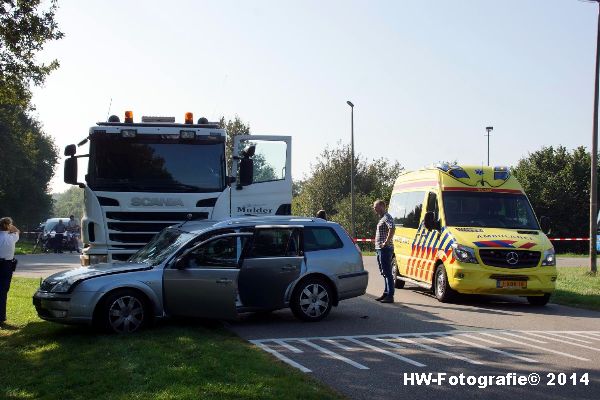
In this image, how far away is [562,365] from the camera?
8.50 m

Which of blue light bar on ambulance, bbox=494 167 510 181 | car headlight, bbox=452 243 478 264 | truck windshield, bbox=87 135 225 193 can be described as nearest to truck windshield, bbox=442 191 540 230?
blue light bar on ambulance, bbox=494 167 510 181

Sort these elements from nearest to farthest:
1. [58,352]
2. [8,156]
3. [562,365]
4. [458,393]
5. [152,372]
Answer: [458,393]
[152,372]
[562,365]
[58,352]
[8,156]

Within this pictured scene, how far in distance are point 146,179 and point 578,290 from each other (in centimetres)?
1006

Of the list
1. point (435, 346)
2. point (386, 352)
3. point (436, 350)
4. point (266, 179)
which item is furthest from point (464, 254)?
point (386, 352)

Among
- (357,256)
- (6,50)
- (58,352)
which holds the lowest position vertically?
(58,352)

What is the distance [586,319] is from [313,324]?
4.94 metres

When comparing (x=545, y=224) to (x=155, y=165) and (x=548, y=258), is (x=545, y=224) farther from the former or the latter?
(x=155, y=165)

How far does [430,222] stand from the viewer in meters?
15.3

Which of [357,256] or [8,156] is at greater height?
[8,156]

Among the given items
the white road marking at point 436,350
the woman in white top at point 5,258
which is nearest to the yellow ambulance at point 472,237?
the white road marking at point 436,350

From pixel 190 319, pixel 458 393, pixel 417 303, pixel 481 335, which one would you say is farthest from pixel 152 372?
pixel 417 303

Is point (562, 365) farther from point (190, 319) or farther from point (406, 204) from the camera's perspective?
point (406, 204)

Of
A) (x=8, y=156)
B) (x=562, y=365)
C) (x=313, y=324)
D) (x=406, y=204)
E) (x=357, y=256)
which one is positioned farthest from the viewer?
(x=8, y=156)

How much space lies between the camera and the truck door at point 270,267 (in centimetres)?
1138
